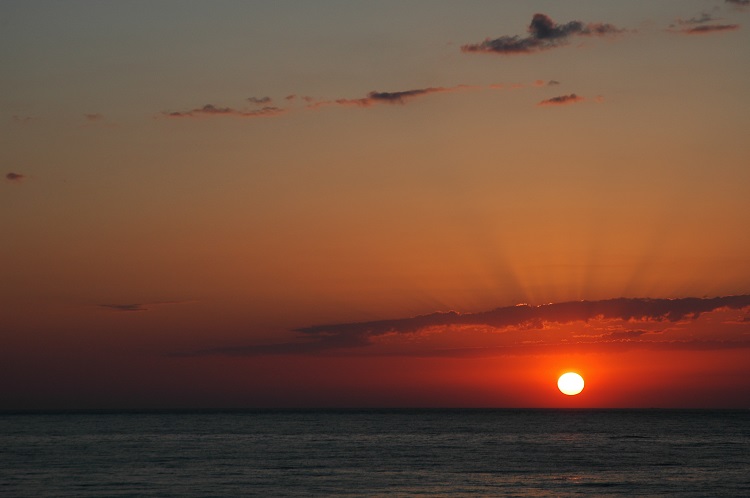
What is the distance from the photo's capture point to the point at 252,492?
55.9m

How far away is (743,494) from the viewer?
2165 inches

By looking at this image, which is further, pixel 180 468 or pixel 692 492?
pixel 180 468

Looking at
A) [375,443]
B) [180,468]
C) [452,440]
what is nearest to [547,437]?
[452,440]

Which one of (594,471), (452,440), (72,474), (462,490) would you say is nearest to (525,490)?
(462,490)

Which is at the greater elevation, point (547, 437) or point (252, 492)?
point (547, 437)

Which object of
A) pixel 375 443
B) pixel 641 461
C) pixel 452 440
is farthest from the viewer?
pixel 452 440

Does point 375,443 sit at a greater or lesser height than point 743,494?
greater

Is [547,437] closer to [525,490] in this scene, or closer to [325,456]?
[325,456]

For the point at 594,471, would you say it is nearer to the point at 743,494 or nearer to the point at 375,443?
the point at 743,494

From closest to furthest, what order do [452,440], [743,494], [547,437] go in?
1. [743,494]
2. [452,440]
3. [547,437]

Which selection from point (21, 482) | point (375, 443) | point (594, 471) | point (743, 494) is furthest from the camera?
point (375, 443)

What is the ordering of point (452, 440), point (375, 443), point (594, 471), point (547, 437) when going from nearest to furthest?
→ point (594, 471) < point (375, 443) < point (452, 440) < point (547, 437)

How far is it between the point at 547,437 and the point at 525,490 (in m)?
69.6

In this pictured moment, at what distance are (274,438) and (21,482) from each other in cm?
6054
